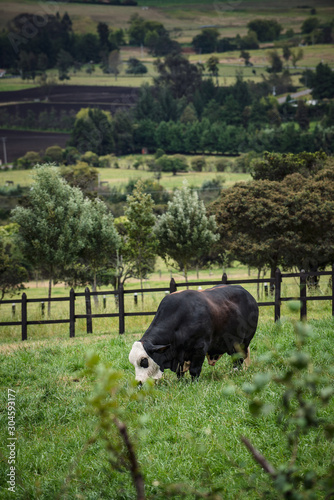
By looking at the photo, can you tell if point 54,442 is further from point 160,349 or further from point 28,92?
point 28,92

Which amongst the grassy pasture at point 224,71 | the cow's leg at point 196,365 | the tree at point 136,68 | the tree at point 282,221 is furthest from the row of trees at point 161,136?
the cow's leg at point 196,365

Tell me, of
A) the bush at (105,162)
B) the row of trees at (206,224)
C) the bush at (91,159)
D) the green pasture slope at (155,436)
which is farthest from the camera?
the bush at (105,162)

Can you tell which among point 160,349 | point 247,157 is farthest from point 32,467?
point 247,157

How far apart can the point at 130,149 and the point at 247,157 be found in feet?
134

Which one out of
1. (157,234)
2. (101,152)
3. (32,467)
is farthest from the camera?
(101,152)

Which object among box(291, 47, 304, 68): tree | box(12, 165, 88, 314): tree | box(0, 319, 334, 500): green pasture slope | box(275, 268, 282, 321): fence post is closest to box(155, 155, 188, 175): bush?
box(291, 47, 304, 68): tree

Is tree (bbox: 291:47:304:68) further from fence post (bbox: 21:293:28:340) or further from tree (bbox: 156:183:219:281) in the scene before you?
fence post (bbox: 21:293:28:340)

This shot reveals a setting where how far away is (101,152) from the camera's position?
433ft

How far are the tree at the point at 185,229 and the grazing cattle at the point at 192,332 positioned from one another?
21.5 metres

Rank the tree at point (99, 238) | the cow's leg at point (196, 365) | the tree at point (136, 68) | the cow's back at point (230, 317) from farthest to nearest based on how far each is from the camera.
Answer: the tree at point (136, 68), the tree at point (99, 238), the cow's back at point (230, 317), the cow's leg at point (196, 365)

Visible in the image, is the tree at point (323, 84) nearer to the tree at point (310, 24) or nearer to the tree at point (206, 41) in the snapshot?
the tree at point (310, 24)

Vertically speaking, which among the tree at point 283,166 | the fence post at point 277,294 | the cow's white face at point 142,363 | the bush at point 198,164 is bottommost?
the bush at point 198,164

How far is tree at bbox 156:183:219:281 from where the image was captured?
31625 millimetres

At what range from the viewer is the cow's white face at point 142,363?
8.25 meters
